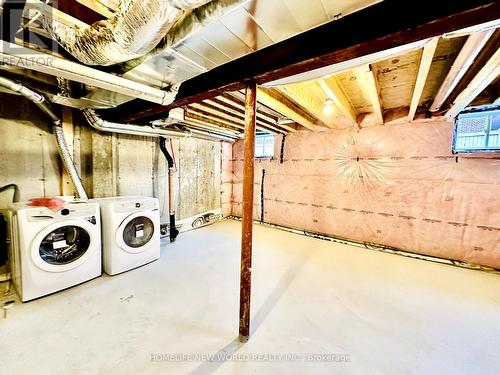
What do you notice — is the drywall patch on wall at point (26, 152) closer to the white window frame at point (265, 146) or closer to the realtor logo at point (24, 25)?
the realtor logo at point (24, 25)

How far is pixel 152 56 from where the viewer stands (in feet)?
3.76

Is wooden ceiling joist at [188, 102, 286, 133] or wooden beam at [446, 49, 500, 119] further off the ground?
wooden ceiling joist at [188, 102, 286, 133]

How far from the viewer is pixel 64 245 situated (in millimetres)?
2027

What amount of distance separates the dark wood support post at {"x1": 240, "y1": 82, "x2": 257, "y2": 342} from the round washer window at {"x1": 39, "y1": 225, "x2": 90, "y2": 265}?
1.78 metres

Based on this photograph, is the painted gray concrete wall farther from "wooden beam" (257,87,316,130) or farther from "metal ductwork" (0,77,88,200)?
"wooden beam" (257,87,316,130)

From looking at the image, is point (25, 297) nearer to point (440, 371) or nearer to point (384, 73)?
point (440, 371)

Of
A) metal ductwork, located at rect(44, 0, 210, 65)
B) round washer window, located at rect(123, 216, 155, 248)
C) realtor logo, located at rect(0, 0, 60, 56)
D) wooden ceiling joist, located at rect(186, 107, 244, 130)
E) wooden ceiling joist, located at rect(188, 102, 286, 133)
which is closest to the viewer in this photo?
metal ductwork, located at rect(44, 0, 210, 65)

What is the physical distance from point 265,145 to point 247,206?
3.29 metres

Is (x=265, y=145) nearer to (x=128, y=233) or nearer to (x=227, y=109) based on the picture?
(x=227, y=109)

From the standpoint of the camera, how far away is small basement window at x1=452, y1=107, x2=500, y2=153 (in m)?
2.52

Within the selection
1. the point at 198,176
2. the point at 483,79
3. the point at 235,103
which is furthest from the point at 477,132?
the point at 198,176

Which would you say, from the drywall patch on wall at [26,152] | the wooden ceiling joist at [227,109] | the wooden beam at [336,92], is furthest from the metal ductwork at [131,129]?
the wooden beam at [336,92]

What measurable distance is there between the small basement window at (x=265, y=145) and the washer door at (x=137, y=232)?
2725 mm

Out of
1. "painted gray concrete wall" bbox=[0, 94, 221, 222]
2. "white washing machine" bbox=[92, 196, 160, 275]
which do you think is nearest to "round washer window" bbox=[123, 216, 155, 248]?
"white washing machine" bbox=[92, 196, 160, 275]
